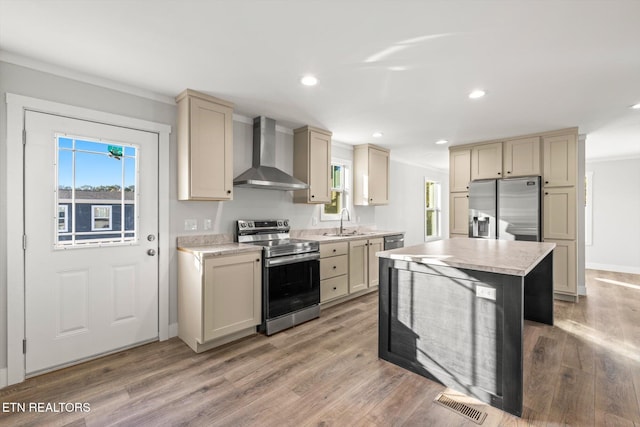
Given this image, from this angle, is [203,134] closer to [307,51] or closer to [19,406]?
[307,51]

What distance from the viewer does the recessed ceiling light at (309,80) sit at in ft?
8.52

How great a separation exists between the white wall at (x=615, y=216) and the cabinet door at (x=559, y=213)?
3.19 meters

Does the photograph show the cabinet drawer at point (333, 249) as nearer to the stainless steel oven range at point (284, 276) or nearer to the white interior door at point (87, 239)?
the stainless steel oven range at point (284, 276)

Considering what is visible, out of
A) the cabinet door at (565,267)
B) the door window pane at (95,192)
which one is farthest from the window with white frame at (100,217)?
the cabinet door at (565,267)

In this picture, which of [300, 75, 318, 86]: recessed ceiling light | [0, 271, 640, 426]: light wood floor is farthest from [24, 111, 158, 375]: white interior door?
[300, 75, 318, 86]: recessed ceiling light

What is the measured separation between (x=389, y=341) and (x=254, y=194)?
2257 millimetres

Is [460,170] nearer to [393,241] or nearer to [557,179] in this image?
A: [557,179]

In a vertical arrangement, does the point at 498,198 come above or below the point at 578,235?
above

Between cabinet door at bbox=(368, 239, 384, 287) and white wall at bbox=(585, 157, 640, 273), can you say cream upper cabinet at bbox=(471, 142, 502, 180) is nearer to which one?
cabinet door at bbox=(368, 239, 384, 287)

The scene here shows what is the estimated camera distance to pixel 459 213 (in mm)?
5168

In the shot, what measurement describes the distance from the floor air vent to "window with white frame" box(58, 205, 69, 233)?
3092mm

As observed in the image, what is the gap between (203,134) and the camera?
2.95 metres

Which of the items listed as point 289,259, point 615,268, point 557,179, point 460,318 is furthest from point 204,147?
point 615,268

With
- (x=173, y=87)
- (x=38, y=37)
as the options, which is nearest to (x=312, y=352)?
(x=173, y=87)
